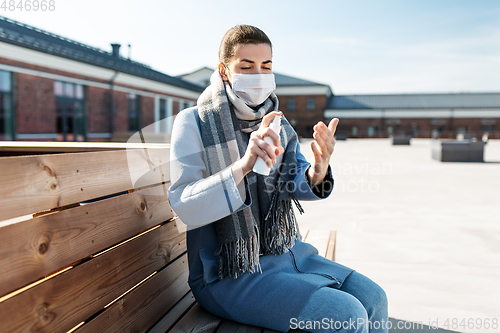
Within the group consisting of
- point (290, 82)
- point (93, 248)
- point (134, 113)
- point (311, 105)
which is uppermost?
point (290, 82)

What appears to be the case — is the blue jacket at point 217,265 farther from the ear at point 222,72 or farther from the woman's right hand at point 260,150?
the ear at point 222,72

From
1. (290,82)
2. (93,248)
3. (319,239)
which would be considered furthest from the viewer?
(290,82)

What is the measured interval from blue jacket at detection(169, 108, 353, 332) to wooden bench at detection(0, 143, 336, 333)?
4.3 inches

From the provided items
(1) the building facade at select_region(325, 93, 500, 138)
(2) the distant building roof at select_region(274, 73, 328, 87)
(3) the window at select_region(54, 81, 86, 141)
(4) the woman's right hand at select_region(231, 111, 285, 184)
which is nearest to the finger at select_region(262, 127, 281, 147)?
(4) the woman's right hand at select_region(231, 111, 285, 184)

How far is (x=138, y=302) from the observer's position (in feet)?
4.94

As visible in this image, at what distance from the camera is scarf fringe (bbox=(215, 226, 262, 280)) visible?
143 cm

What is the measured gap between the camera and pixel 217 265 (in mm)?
1512

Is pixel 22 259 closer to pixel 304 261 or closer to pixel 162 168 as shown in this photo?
pixel 162 168

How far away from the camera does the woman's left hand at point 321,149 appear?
1.43m

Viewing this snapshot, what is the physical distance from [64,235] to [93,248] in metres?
0.14

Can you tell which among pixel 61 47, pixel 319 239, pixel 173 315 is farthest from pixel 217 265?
pixel 61 47

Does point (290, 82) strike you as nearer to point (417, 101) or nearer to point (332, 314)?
point (417, 101)

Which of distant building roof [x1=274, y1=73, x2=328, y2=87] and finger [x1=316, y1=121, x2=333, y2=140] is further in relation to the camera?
distant building roof [x1=274, y1=73, x2=328, y2=87]

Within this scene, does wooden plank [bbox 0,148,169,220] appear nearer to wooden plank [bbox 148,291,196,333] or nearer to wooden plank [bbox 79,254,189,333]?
wooden plank [bbox 79,254,189,333]
